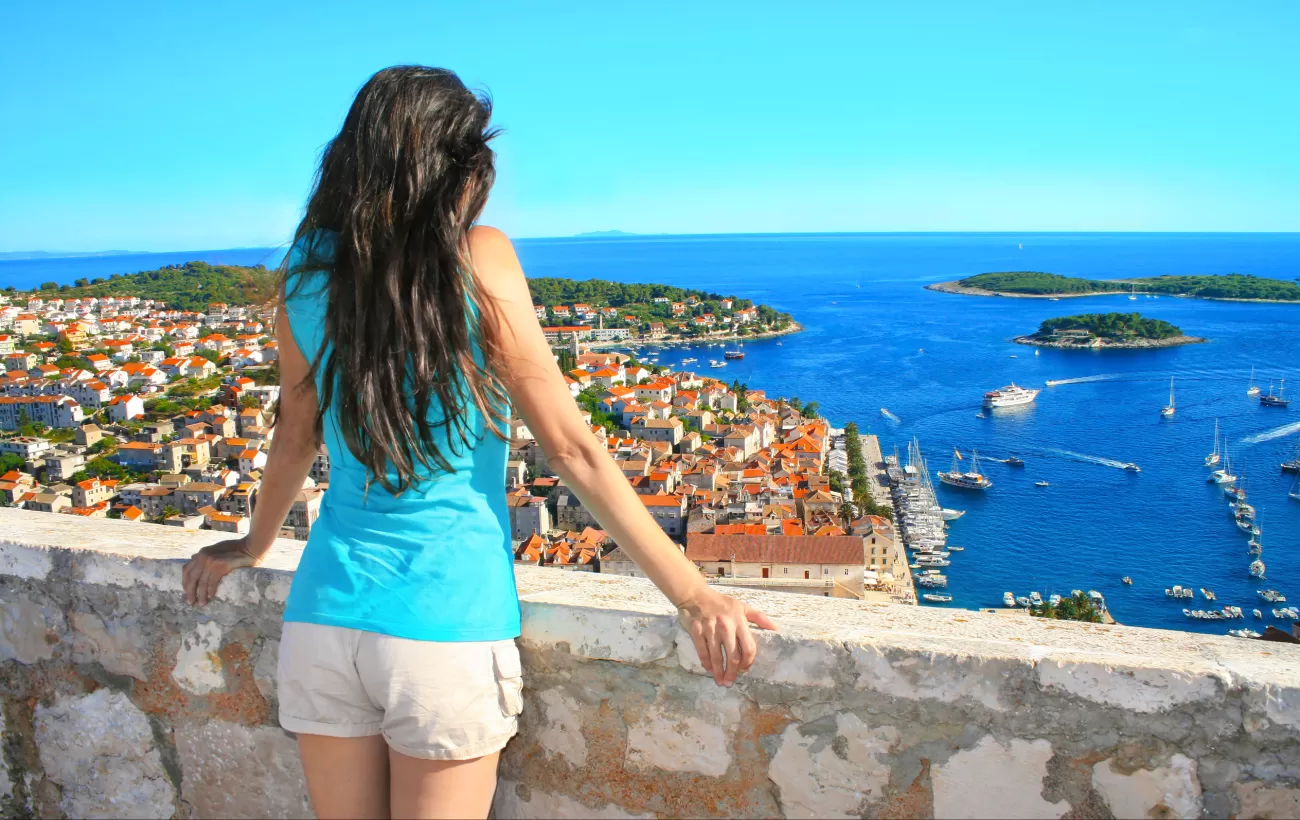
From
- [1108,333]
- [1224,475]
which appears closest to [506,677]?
[1224,475]

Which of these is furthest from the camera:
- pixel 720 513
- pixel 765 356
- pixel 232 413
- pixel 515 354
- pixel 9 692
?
pixel 765 356

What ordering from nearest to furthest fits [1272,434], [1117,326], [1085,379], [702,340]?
[1272,434]
[1085,379]
[1117,326]
[702,340]

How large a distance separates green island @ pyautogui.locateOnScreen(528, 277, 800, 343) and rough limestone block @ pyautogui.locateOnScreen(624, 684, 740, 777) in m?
46.1

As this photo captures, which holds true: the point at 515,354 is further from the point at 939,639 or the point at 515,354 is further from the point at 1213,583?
the point at 1213,583

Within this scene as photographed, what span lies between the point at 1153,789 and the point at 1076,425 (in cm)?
2999

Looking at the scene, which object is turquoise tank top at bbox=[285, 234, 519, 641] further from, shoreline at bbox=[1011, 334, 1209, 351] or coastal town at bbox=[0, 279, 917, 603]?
shoreline at bbox=[1011, 334, 1209, 351]

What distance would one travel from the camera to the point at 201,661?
3.82 ft

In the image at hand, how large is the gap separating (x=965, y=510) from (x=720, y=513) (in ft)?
19.9

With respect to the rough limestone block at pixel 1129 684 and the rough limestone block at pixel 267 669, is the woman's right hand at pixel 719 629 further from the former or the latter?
the rough limestone block at pixel 267 669

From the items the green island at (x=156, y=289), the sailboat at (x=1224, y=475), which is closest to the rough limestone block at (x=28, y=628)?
the sailboat at (x=1224, y=475)

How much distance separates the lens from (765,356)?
144ft

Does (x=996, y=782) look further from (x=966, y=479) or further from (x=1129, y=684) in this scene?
(x=966, y=479)

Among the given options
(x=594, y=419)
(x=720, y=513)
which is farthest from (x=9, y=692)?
(x=594, y=419)

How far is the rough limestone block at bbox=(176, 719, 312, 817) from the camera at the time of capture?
3.74 feet
